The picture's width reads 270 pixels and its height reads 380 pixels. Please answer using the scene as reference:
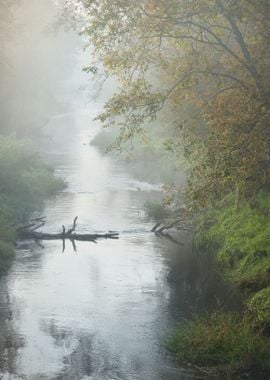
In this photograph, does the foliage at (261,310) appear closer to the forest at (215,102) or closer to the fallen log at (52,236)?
the forest at (215,102)

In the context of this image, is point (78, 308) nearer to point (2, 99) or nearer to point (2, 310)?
point (2, 310)

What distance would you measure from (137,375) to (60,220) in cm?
1761

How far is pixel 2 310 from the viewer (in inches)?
738

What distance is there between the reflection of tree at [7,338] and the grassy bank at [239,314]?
360cm

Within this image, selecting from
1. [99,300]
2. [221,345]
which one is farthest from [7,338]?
[221,345]

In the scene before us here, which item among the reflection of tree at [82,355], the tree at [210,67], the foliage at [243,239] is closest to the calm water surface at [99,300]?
the reflection of tree at [82,355]

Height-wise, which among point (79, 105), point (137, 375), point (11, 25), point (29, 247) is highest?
point (79, 105)

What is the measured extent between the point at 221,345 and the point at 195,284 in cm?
674

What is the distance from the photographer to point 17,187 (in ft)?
114

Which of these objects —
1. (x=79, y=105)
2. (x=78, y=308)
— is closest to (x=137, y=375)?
(x=78, y=308)

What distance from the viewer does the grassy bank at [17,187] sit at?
25875 mm

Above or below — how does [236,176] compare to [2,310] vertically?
above

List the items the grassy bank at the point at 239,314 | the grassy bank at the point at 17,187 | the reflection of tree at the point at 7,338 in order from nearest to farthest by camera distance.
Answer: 1. the grassy bank at the point at 239,314
2. the reflection of tree at the point at 7,338
3. the grassy bank at the point at 17,187

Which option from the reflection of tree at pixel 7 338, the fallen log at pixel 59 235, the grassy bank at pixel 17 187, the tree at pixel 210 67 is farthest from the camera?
the fallen log at pixel 59 235
